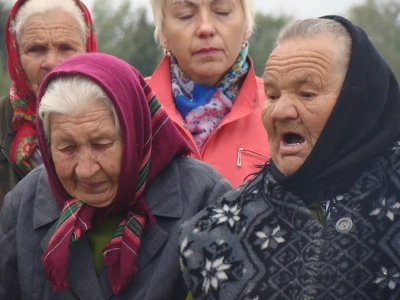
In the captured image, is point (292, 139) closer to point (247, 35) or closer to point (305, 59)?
point (305, 59)

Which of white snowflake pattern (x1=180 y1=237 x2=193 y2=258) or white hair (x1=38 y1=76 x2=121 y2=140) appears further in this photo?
white hair (x1=38 y1=76 x2=121 y2=140)

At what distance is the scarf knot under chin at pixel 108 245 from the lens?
4239 millimetres

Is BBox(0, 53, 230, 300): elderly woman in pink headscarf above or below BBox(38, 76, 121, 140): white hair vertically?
below

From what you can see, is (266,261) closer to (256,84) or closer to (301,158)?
(301,158)

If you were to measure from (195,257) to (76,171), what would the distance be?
652 mm

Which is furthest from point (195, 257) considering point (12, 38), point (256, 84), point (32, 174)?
point (12, 38)

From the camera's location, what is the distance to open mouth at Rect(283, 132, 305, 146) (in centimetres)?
380

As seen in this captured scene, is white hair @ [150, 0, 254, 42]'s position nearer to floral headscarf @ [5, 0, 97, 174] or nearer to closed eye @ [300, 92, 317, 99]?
floral headscarf @ [5, 0, 97, 174]

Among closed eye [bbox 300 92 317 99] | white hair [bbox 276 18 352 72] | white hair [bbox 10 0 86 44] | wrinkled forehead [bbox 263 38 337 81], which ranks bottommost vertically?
white hair [bbox 10 0 86 44]

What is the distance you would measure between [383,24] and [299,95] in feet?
113

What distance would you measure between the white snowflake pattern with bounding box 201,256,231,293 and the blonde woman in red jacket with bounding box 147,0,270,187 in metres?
0.96

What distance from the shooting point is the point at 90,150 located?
4254mm

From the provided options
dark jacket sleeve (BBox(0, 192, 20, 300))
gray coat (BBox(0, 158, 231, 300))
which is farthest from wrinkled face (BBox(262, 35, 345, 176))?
dark jacket sleeve (BBox(0, 192, 20, 300))

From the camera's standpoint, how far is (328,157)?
3.71m
